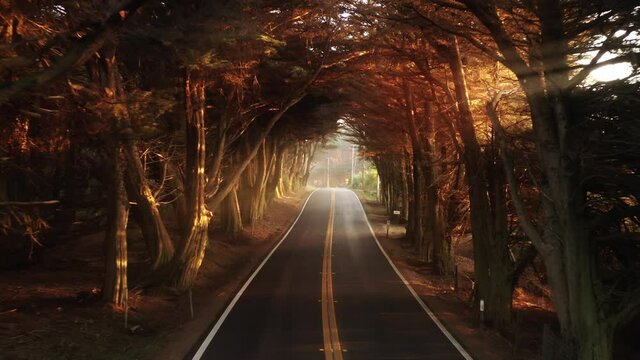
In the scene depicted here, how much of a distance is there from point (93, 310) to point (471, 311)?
10121 mm

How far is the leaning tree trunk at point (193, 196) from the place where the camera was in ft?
61.5

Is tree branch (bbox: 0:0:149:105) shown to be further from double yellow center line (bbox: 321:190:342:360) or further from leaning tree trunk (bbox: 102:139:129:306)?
double yellow center line (bbox: 321:190:342:360)

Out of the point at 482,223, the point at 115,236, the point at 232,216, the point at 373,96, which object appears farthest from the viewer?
the point at 232,216

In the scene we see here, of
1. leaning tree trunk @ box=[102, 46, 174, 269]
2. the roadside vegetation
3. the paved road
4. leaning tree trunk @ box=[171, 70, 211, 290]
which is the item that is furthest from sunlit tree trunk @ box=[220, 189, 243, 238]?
leaning tree trunk @ box=[102, 46, 174, 269]

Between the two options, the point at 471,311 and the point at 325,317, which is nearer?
the point at 325,317

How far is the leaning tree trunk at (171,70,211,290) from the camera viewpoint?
18.8 metres

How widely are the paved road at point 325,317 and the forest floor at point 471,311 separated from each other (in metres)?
0.57

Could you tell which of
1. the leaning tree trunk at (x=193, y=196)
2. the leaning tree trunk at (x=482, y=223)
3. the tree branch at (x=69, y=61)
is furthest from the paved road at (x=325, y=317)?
the tree branch at (x=69, y=61)

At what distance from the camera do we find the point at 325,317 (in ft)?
49.1

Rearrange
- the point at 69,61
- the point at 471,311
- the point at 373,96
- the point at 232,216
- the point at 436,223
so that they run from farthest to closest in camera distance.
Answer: the point at 232,216 < the point at 373,96 < the point at 436,223 < the point at 471,311 < the point at 69,61

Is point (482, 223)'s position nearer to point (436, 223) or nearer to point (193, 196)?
point (193, 196)

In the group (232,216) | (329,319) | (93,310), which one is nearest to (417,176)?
(232,216)

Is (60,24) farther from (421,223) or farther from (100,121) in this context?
(421,223)

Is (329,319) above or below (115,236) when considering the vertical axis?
below
